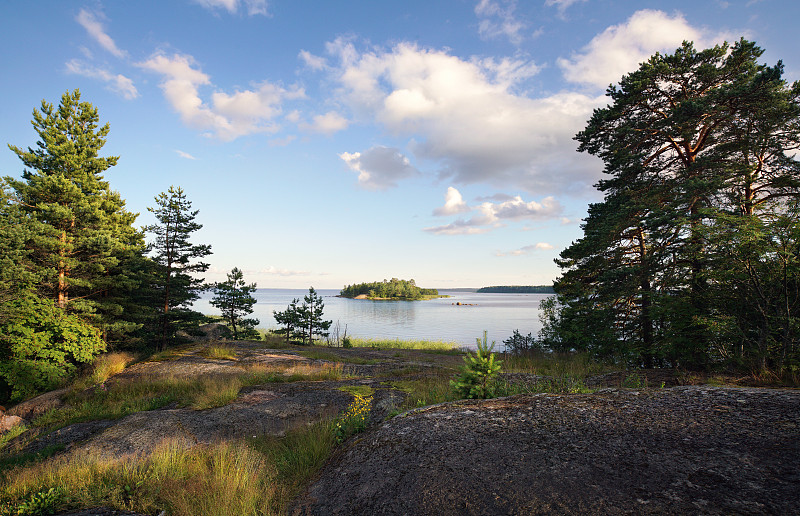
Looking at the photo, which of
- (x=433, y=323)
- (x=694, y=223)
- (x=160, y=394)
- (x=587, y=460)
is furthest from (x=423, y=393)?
(x=433, y=323)

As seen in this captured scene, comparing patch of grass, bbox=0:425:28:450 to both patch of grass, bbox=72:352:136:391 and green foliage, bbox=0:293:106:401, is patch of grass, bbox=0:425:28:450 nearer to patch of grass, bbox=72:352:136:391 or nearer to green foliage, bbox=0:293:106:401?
patch of grass, bbox=72:352:136:391

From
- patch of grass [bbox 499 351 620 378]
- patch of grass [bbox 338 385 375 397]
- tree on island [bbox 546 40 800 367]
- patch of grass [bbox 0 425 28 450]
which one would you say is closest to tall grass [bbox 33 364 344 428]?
patch of grass [bbox 0 425 28 450]

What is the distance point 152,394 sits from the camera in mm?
9047

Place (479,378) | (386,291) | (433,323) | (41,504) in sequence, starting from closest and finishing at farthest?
(41,504)
(479,378)
(433,323)
(386,291)

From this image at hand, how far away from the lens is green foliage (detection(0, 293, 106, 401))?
12023mm

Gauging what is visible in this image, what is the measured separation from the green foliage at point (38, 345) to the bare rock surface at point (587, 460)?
48.9ft

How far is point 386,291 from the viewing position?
134125mm

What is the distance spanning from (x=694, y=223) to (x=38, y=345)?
Answer: 887 inches

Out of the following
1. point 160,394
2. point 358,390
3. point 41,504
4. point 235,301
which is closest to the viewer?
point 41,504

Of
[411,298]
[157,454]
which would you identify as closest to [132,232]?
[157,454]

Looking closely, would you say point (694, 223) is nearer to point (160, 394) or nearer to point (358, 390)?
point (358, 390)

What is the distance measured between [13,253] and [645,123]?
79.4 feet

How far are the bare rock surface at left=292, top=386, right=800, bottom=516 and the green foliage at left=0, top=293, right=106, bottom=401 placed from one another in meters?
14.9

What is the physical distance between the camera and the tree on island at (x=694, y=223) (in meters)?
6.34
